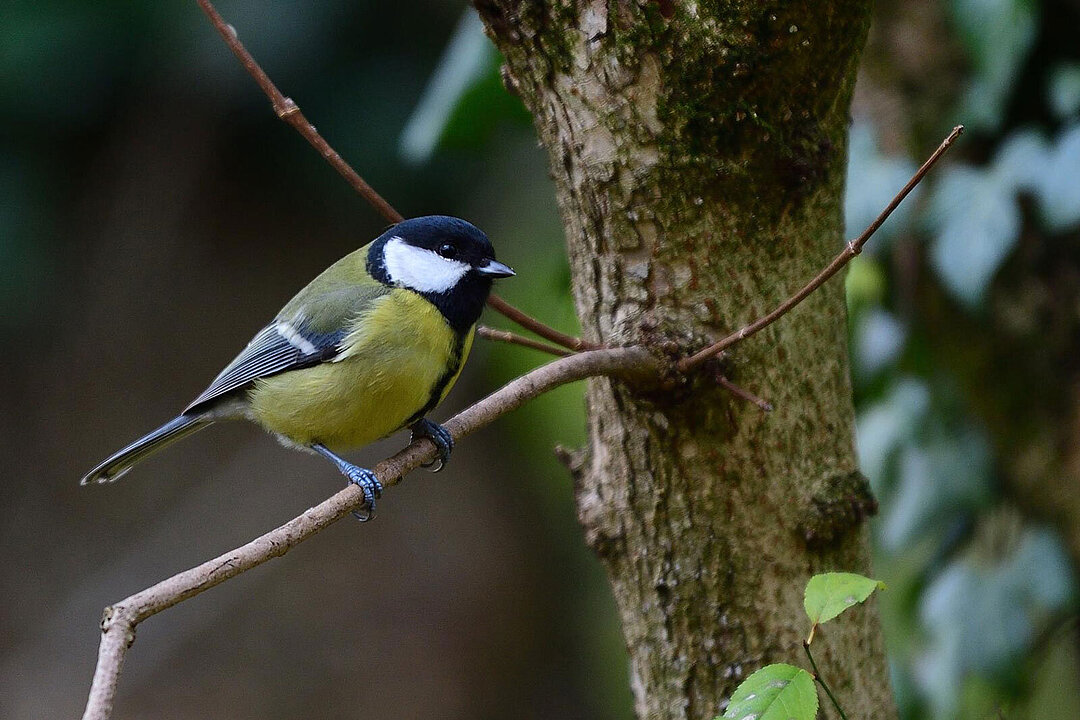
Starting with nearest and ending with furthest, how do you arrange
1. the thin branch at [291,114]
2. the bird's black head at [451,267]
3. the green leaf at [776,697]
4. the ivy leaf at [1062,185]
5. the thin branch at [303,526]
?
the thin branch at [303,526], the green leaf at [776,697], the thin branch at [291,114], the ivy leaf at [1062,185], the bird's black head at [451,267]

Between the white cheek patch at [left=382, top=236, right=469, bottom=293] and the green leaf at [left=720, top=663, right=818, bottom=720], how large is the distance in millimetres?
987

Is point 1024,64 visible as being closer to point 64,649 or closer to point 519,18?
point 519,18

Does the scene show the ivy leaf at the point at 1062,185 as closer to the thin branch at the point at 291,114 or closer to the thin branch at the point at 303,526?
the thin branch at the point at 303,526

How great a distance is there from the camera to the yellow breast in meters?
1.74

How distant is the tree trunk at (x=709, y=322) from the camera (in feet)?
4.47

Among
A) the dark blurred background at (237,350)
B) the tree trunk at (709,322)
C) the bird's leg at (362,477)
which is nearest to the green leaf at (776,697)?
the tree trunk at (709,322)

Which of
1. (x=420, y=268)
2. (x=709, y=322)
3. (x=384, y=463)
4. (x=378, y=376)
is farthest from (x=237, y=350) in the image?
(x=709, y=322)

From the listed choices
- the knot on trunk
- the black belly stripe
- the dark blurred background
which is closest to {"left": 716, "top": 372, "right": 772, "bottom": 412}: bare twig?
the knot on trunk

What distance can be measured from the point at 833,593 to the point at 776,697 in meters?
0.13

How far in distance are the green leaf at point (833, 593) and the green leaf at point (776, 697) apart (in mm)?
64

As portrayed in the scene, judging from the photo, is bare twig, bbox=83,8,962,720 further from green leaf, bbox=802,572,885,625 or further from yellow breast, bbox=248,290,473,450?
green leaf, bbox=802,572,885,625

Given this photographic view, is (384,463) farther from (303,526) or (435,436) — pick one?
(303,526)

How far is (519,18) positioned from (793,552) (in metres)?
0.84

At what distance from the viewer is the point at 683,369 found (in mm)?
1394
